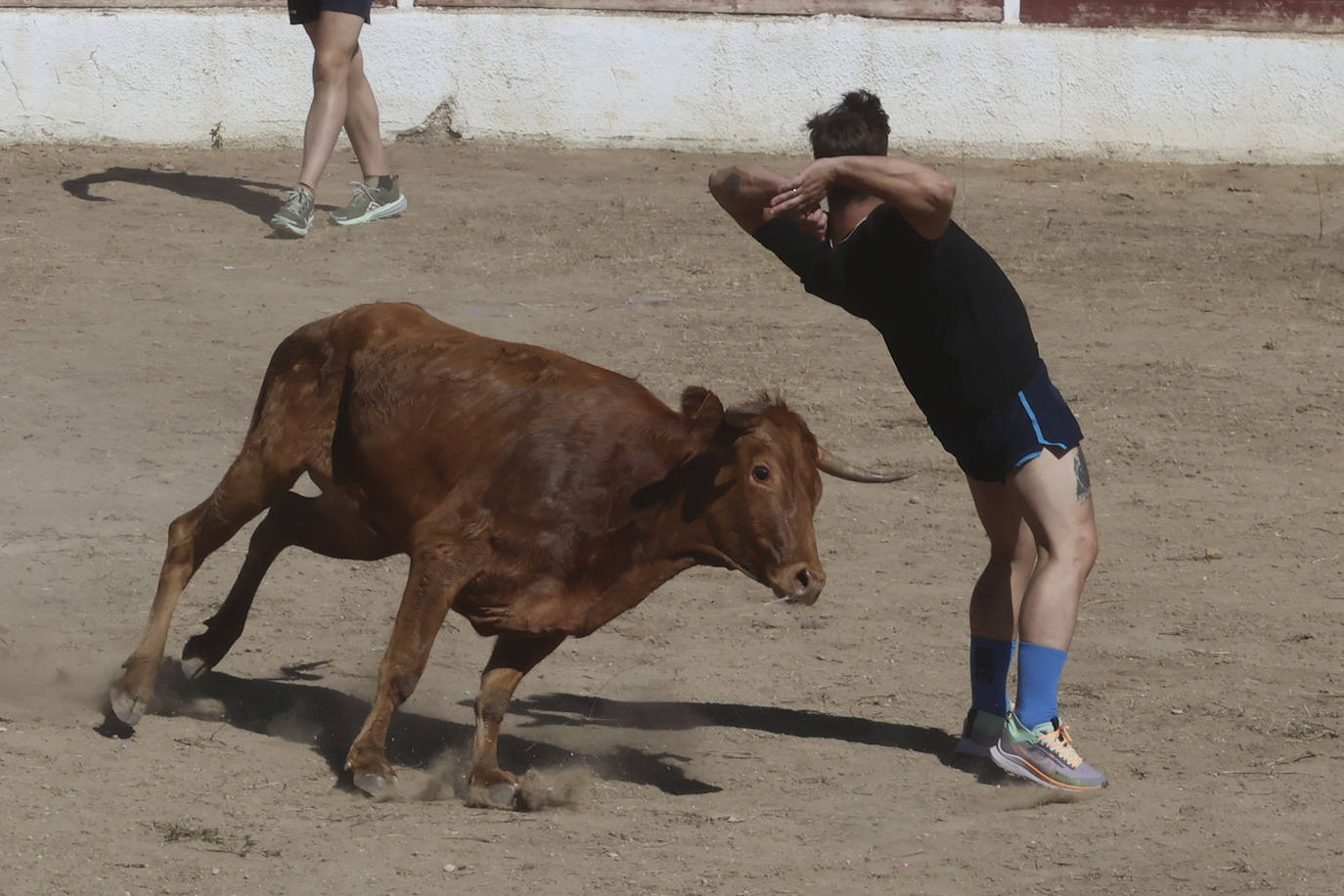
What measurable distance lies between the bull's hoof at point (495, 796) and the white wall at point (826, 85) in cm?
933

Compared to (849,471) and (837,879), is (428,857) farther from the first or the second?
(849,471)

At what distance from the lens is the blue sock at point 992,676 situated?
5.80 m

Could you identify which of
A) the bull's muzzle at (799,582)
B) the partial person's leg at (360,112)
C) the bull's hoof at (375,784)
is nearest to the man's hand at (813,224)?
the bull's muzzle at (799,582)

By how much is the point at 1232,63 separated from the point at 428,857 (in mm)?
10966

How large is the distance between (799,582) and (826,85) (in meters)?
9.37

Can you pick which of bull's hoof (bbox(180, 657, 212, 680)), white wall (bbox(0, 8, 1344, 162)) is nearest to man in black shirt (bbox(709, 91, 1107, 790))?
bull's hoof (bbox(180, 657, 212, 680))

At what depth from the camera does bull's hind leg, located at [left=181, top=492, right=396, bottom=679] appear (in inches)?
239

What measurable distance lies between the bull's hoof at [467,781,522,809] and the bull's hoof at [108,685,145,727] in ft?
3.64

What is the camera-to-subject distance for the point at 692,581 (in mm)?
7598

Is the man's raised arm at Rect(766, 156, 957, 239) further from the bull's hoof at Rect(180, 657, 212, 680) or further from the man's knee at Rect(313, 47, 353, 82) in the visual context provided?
the man's knee at Rect(313, 47, 353, 82)

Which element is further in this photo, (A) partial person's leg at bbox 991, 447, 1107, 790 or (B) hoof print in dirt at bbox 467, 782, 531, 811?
(A) partial person's leg at bbox 991, 447, 1107, 790

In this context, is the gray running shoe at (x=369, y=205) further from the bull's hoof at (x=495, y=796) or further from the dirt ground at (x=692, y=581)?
the bull's hoof at (x=495, y=796)

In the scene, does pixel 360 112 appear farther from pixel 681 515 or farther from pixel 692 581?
pixel 681 515

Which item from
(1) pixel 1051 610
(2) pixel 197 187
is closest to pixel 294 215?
(2) pixel 197 187
